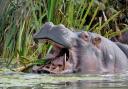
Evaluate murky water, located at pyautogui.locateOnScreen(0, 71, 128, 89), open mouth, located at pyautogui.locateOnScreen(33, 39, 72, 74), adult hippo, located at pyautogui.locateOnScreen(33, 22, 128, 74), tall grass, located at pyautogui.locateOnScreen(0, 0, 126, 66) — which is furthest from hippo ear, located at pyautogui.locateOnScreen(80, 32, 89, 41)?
murky water, located at pyautogui.locateOnScreen(0, 71, 128, 89)

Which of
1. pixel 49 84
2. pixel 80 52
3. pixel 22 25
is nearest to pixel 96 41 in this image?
pixel 80 52

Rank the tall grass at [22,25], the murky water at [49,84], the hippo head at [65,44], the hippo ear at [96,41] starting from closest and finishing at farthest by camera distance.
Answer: the murky water at [49,84]
the hippo head at [65,44]
the hippo ear at [96,41]
the tall grass at [22,25]

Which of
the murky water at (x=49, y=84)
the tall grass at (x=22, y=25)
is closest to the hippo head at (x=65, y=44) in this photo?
the tall grass at (x=22, y=25)

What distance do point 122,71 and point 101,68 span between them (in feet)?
0.75

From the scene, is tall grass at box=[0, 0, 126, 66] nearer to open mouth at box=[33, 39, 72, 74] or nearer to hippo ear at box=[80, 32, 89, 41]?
open mouth at box=[33, 39, 72, 74]

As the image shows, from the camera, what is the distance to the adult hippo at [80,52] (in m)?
5.07

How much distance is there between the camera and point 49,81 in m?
4.16

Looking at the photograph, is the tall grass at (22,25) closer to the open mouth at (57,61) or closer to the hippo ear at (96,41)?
the open mouth at (57,61)

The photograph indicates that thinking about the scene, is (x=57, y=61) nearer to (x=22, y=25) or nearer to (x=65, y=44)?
(x=65, y=44)

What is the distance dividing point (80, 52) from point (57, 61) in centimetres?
35

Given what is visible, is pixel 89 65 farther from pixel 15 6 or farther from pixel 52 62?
pixel 15 6

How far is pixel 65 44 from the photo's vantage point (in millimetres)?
5125

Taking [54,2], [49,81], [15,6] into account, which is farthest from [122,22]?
[49,81]

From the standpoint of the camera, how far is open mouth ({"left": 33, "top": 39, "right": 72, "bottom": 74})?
5098mm
